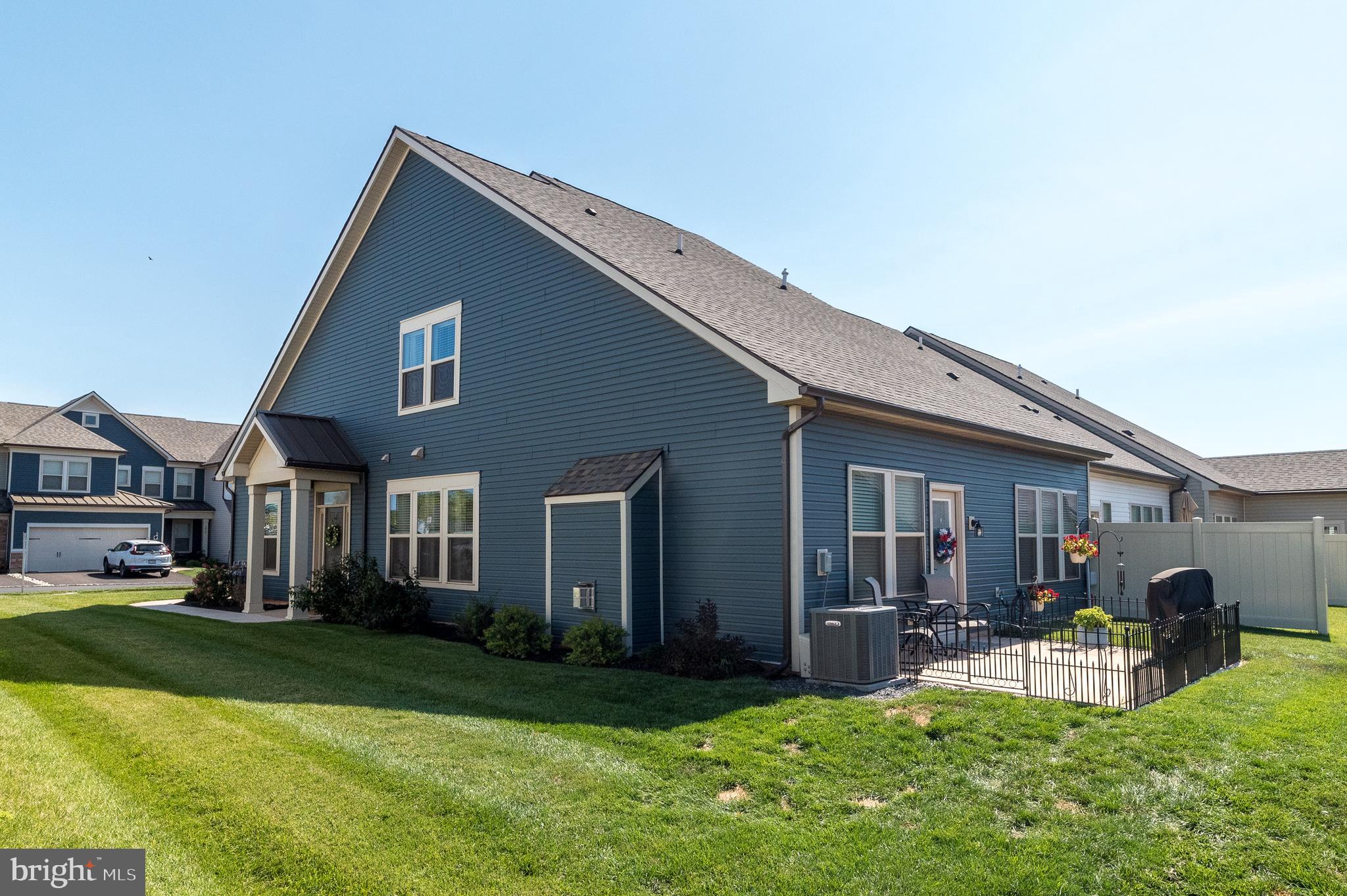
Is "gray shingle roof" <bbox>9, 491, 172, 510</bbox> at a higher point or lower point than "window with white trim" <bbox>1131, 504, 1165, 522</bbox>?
higher

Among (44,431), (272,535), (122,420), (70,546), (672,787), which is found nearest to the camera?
(672,787)

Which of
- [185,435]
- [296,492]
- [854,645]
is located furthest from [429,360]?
[185,435]

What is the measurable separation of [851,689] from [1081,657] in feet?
13.2

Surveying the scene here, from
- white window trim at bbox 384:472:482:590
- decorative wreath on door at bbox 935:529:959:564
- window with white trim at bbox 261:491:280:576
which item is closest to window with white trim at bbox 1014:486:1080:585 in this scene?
decorative wreath on door at bbox 935:529:959:564

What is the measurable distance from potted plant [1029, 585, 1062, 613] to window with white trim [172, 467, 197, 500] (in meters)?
42.2

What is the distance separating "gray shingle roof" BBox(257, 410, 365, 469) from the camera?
15.1m

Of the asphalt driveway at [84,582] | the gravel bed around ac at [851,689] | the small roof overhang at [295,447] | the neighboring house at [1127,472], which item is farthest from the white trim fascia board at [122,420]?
the gravel bed around ac at [851,689]

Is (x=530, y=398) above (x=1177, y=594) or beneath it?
above

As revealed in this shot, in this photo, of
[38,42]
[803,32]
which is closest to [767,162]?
[803,32]

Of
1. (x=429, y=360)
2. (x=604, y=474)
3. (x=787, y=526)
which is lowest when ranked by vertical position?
(x=787, y=526)

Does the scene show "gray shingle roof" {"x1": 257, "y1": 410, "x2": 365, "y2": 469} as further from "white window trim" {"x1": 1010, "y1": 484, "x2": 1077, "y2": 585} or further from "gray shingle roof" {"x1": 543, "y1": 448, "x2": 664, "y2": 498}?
"white window trim" {"x1": 1010, "y1": 484, "x2": 1077, "y2": 585}

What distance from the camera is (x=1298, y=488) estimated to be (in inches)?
1118

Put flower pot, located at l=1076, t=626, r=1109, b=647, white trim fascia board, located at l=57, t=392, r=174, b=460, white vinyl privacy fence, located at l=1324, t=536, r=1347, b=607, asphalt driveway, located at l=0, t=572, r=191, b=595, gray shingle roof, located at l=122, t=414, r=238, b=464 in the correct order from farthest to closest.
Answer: gray shingle roof, located at l=122, t=414, r=238, b=464
white trim fascia board, located at l=57, t=392, r=174, b=460
asphalt driveway, located at l=0, t=572, r=191, b=595
white vinyl privacy fence, located at l=1324, t=536, r=1347, b=607
flower pot, located at l=1076, t=626, r=1109, b=647

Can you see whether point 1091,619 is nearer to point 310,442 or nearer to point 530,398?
point 530,398
